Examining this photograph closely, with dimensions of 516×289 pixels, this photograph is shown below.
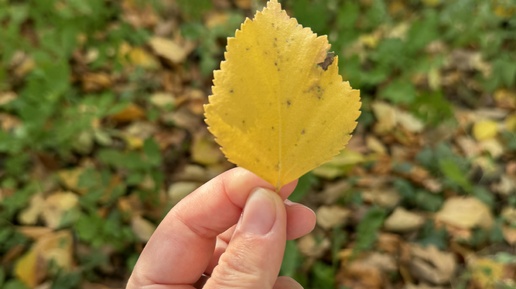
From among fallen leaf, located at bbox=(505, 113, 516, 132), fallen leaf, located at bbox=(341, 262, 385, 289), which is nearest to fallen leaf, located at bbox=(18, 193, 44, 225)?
fallen leaf, located at bbox=(341, 262, 385, 289)

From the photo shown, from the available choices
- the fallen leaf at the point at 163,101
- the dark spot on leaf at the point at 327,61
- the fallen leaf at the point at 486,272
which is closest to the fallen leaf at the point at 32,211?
the fallen leaf at the point at 163,101

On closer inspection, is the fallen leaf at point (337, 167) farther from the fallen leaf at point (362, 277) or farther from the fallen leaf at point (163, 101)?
the fallen leaf at point (163, 101)

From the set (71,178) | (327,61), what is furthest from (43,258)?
(327,61)

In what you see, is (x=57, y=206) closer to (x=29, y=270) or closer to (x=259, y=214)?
(x=29, y=270)

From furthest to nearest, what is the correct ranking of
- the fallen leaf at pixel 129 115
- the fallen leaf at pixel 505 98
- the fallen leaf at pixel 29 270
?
the fallen leaf at pixel 505 98 → the fallen leaf at pixel 129 115 → the fallen leaf at pixel 29 270

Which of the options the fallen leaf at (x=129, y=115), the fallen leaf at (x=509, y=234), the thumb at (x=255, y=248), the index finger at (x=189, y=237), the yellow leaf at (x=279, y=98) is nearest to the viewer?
the yellow leaf at (x=279, y=98)

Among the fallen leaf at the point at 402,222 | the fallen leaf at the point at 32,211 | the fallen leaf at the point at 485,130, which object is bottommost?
the fallen leaf at the point at 32,211

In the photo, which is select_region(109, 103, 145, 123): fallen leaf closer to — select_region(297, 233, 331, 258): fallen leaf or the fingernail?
select_region(297, 233, 331, 258): fallen leaf
